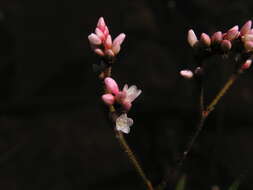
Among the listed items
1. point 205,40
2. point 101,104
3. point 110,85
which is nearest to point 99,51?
point 110,85

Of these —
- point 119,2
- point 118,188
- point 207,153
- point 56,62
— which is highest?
point 119,2

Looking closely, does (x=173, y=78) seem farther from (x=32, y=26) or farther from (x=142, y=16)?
(x=32, y=26)

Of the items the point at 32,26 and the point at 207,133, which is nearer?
the point at 207,133

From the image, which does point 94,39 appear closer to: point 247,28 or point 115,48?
point 115,48

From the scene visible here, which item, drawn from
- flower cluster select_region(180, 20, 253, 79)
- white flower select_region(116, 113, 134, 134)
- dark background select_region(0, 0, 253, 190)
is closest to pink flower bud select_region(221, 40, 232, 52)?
flower cluster select_region(180, 20, 253, 79)

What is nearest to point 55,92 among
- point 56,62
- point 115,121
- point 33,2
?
point 56,62

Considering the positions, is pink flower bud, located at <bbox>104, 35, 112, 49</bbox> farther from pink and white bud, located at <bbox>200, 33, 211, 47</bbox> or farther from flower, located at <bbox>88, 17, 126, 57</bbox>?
pink and white bud, located at <bbox>200, 33, 211, 47</bbox>
